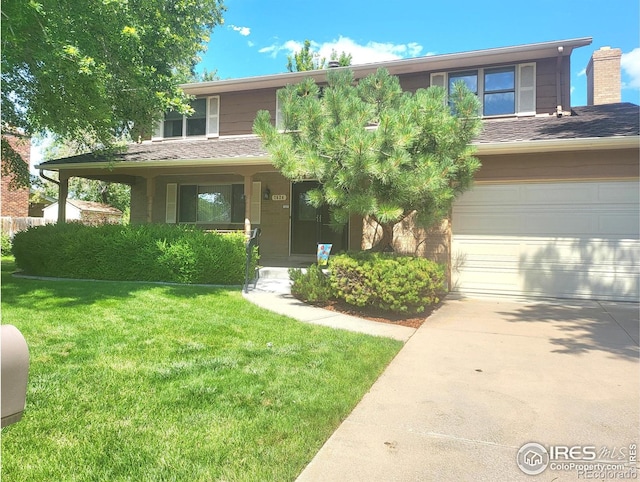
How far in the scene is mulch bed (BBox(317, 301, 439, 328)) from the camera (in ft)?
20.6

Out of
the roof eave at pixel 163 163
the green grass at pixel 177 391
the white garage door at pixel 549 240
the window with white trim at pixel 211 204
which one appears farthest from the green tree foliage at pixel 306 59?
the green grass at pixel 177 391

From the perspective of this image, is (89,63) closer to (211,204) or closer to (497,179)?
(211,204)

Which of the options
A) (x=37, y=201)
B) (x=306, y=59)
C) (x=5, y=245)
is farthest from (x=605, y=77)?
(x=37, y=201)

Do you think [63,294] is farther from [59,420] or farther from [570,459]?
[570,459]

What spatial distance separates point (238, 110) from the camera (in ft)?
41.5

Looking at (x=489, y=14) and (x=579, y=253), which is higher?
(x=489, y=14)

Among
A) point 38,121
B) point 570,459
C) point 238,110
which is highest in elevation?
point 238,110

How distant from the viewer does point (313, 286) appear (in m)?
7.04

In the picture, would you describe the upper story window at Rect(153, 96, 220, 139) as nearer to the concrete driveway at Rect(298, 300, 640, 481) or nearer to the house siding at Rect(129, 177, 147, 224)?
the house siding at Rect(129, 177, 147, 224)

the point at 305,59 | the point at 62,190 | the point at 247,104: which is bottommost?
the point at 62,190

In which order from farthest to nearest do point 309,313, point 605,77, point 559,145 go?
1. point 605,77
2. point 559,145
3. point 309,313

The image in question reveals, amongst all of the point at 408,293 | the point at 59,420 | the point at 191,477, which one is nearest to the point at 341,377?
the point at 191,477

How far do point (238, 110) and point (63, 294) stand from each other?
25.6ft

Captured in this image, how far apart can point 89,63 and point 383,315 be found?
6.45 metres
